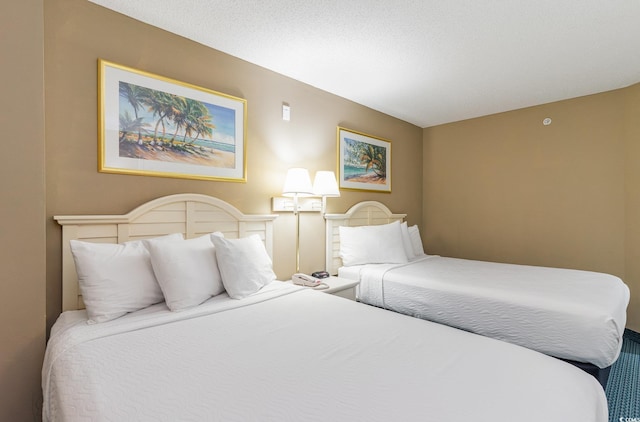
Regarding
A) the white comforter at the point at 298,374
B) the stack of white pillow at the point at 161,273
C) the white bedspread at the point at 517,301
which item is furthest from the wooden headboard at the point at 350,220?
the white comforter at the point at 298,374

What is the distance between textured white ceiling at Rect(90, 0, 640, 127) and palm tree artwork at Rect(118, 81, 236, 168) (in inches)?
20.3

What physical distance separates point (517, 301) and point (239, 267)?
1.87 m

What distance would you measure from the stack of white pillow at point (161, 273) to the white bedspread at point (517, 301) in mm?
1257

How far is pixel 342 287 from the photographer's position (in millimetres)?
2611

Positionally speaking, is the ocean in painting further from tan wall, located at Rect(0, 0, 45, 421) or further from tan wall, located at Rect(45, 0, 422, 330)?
tan wall, located at Rect(0, 0, 45, 421)

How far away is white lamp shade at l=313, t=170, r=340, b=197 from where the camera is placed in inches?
116

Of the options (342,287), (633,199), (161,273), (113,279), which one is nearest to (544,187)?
(633,199)

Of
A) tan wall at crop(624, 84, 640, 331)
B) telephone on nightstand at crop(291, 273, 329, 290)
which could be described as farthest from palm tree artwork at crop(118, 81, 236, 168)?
→ tan wall at crop(624, 84, 640, 331)

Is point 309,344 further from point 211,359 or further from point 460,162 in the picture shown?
point 460,162

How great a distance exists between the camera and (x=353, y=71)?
281cm

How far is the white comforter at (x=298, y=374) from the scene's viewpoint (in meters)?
0.89

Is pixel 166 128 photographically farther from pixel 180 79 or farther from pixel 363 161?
pixel 363 161

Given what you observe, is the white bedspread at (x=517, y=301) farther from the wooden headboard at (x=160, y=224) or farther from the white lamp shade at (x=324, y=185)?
the wooden headboard at (x=160, y=224)

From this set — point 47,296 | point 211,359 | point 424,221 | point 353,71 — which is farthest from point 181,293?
point 424,221
